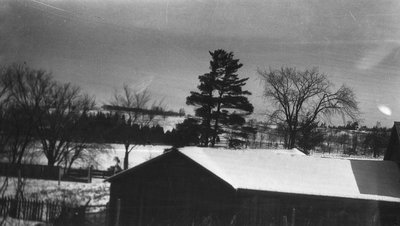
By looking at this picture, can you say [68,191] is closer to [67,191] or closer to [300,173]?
[67,191]

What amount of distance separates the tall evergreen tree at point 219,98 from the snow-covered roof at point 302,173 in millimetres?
23140

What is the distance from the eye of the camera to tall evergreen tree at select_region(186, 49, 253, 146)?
4566 centimetres

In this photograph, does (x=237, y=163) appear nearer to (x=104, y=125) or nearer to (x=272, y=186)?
(x=272, y=186)

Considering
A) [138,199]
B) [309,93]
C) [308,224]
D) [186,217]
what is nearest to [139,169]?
[138,199]

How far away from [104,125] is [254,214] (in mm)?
38751

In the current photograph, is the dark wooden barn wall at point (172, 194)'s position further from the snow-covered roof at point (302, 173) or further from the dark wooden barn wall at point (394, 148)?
the dark wooden barn wall at point (394, 148)

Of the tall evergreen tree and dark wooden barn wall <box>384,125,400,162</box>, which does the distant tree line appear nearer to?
the tall evergreen tree

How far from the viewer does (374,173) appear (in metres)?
21.2

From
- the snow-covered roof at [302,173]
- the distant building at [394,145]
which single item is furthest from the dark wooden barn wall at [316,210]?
the distant building at [394,145]

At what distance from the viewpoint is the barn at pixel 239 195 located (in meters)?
17.8

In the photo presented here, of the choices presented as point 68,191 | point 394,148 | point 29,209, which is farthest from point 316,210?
point 68,191

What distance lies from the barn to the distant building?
9.61ft

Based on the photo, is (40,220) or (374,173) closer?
(40,220)

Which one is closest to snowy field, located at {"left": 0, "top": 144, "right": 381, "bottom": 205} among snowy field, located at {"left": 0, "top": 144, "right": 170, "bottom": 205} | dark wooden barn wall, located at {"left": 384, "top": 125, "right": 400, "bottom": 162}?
snowy field, located at {"left": 0, "top": 144, "right": 170, "bottom": 205}
